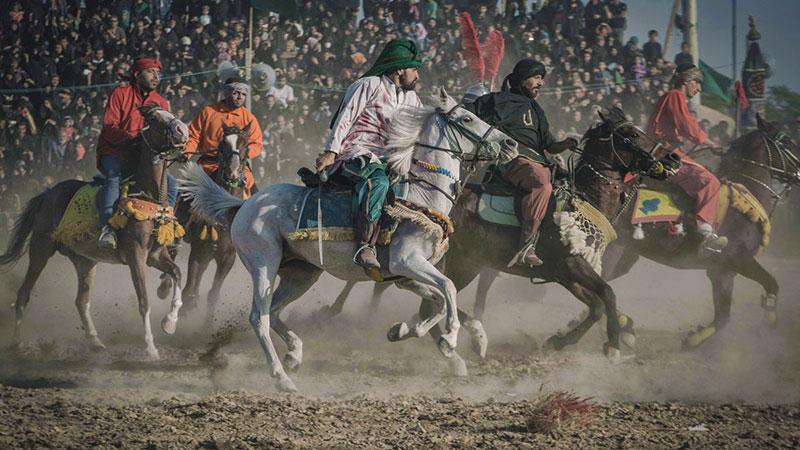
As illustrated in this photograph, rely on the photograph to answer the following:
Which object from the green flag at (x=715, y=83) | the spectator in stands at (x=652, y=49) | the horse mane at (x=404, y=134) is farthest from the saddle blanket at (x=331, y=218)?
the green flag at (x=715, y=83)

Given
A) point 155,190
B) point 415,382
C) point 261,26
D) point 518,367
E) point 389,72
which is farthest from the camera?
point 261,26

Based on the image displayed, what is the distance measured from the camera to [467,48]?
9320mm

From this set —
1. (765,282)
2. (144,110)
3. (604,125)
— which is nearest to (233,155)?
(144,110)

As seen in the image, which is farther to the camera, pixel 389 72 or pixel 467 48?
pixel 467 48

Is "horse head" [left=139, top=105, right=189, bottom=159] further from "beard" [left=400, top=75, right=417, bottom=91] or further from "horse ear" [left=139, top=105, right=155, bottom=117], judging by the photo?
"beard" [left=400, top=75, right=417, bottom=91]

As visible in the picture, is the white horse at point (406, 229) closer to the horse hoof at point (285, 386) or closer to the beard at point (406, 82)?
the horse hoof at point (285, 386)

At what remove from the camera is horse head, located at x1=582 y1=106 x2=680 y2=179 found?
739cm

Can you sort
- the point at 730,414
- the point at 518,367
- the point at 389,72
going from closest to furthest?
the point at 730,414 < the point at 389,72 < the point at 518,367

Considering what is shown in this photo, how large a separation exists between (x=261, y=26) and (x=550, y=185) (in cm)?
977

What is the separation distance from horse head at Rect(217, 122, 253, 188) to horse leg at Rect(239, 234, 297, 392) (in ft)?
6.81

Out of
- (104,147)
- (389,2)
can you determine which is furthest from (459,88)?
(104,147)

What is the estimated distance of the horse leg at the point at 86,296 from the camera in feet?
27.9

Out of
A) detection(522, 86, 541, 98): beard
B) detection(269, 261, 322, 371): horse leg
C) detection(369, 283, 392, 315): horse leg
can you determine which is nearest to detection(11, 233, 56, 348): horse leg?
detection(269, 261, 322, 371): horse leg

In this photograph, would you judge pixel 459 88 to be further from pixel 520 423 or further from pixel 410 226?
pixel 520 423
